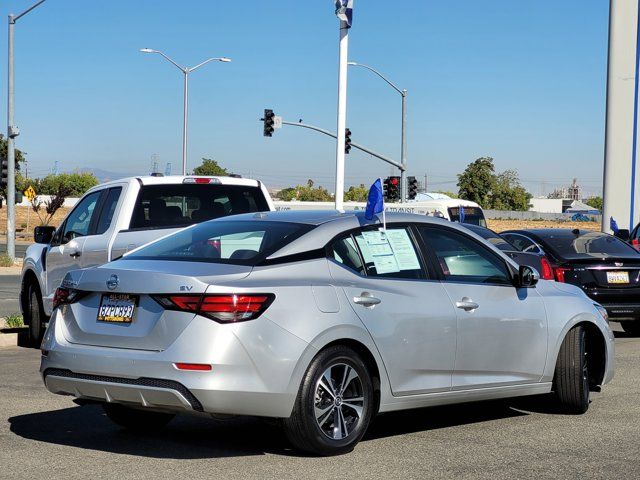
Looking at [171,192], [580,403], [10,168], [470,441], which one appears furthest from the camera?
[10,168]

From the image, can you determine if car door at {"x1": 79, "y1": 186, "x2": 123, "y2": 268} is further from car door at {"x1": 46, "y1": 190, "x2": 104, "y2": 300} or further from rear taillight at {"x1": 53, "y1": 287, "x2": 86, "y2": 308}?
rear taillight at {"x1": 53, "y1": 287, "x2": 86, "y2": 308}

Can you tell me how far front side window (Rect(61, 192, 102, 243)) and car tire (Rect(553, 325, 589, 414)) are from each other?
554 centimetres

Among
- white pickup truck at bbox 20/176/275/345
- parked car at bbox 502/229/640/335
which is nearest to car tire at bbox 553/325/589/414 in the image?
white pickup truck at bbox 20/176/275/345

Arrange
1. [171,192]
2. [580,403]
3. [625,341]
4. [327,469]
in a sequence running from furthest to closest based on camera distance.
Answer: [625,341]
[171,192]
[580,403]
[327,469]

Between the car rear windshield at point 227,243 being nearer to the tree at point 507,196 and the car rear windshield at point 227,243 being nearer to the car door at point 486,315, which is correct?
the car door at point 486,315

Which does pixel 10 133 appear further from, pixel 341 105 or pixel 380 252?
pixel 380 252

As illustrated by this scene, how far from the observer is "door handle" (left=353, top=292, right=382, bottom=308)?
6.92 metres

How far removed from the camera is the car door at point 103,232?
11125 mm

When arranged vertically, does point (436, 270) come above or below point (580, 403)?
above

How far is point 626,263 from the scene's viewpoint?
47.4ft

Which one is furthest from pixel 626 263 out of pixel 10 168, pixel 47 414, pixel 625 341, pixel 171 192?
pixel 10 168

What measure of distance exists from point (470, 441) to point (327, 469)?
136cm

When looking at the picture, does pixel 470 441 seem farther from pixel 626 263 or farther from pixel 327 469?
pixel 626 263

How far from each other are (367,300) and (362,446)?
39.0 inches
